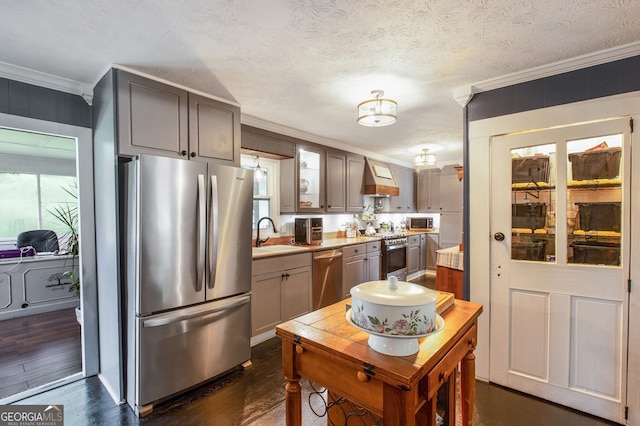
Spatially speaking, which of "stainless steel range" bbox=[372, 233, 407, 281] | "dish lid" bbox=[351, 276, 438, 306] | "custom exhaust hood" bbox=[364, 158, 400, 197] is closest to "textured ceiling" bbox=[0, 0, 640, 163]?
"dish lid" bbox=[351, 276, 438, 306]

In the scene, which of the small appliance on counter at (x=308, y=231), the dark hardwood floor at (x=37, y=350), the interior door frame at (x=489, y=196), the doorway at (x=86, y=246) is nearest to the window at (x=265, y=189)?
the small appliance on counter at (x=308, y=231)

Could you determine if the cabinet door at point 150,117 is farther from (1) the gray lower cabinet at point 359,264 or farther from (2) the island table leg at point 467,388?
(1) the gray lower cabinet at point 359,264

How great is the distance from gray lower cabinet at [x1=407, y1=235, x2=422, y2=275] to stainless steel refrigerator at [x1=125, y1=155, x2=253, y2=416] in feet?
12.5

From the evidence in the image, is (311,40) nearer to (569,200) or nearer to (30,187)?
(569,200)

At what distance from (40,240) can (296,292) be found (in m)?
4.02

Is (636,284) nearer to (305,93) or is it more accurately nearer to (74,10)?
(305,93)

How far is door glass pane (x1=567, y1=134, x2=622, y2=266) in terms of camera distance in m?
1.92

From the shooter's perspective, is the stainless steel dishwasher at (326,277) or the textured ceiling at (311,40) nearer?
the textured ceiling at (311,40)

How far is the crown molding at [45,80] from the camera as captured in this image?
2.00 metres

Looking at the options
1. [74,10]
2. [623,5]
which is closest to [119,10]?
[74,10]

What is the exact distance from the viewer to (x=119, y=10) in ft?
4.78

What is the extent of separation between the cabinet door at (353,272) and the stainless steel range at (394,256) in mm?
560

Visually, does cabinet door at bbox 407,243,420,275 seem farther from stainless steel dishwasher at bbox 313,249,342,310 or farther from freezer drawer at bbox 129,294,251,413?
freezer drawer at bbox 129,294,251,413

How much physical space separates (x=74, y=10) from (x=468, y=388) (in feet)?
9.06
